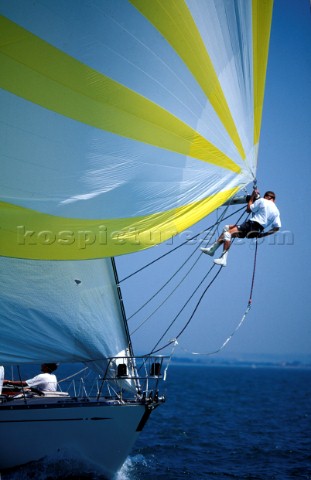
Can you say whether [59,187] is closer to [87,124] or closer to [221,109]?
[87,124]

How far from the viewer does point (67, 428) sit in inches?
407

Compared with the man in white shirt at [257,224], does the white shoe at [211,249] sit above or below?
below

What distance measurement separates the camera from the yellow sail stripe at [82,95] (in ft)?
28.0

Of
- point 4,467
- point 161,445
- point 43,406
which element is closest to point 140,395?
point 43,406

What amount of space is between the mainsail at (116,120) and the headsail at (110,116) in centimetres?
2

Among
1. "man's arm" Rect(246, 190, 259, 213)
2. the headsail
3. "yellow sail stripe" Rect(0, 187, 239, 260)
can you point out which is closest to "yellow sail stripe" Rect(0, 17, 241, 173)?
the headsail

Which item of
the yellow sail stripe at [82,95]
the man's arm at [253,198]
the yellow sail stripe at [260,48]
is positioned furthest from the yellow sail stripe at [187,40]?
the man's arm at [253,198]

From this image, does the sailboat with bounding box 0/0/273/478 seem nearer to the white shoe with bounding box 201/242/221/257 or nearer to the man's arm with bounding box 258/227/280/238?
the white shoe with bounding box 201/242/221/257

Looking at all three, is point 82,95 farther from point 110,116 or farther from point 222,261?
point 222,261

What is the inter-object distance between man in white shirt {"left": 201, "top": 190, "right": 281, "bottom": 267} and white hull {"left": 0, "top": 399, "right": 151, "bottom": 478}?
3.15 metres

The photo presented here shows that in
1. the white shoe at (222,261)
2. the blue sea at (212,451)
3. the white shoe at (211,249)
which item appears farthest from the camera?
the blue sea at (212,451)

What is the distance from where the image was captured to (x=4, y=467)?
34.4 ft

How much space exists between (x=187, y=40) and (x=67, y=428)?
6.58 meters

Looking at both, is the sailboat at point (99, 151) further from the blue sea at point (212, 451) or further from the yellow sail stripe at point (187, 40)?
the blue sea at point (212, 451)
